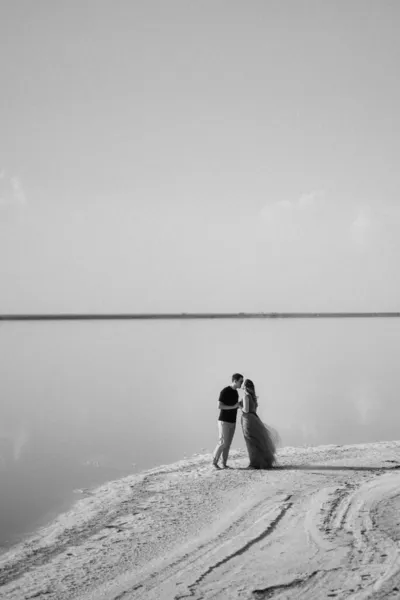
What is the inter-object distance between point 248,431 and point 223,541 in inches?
180

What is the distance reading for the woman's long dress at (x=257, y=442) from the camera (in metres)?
11.1

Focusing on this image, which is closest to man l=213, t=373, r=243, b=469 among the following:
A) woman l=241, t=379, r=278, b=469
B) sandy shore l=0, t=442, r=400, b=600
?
woman l=241, t=379, r=278, b=469

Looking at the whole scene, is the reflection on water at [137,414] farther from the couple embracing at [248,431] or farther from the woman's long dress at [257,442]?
the woman's long dress at [257,442]

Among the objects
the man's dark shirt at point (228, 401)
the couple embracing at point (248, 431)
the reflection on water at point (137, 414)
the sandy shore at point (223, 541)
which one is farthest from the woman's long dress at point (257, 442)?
the reflection on water at point (137, 414)

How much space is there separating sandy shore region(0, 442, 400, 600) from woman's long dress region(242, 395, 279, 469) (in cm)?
52

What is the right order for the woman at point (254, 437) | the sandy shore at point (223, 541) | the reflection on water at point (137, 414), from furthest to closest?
the reflection on water at point (137, 414) < the woman at point (254, 437) < the sandy shore at point (223, 541)

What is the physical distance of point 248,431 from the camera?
1120 cm

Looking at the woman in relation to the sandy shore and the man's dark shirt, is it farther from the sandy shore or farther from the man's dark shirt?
the sandy shore

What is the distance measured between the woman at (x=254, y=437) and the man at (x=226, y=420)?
221 mm

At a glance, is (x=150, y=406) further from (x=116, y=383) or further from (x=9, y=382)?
(x=9, y=382)

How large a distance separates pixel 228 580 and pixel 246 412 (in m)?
5.80

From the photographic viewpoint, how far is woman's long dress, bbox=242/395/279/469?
437 inches

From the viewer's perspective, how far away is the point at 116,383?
27.2 m

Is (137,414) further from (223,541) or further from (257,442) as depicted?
(223,541)
